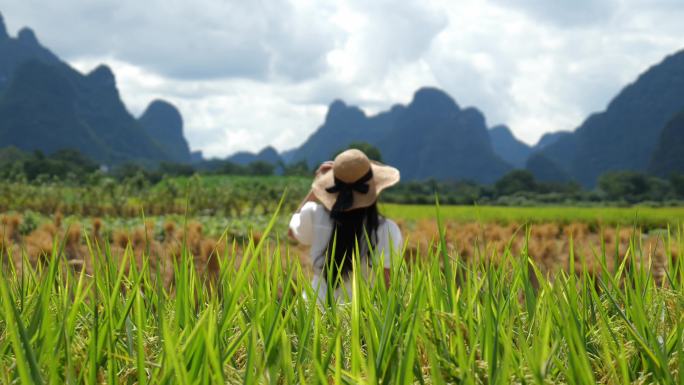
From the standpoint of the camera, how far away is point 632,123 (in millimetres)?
114500

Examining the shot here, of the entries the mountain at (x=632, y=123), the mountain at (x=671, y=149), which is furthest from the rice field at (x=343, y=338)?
the mountain at (x=632, y=123)

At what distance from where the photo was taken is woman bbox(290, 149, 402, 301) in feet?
9.75

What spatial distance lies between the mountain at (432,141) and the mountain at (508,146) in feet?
116

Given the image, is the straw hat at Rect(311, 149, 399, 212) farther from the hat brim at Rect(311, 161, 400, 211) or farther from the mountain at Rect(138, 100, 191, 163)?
the mountain at Rect(138, 100, 191, 163)

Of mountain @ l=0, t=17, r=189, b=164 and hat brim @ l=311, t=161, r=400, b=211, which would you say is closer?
hat brim @ l=311, t=161, r=400, b=211

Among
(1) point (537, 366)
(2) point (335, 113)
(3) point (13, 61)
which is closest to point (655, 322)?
(1) point (537, 366)

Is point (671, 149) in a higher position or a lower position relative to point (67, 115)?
lower

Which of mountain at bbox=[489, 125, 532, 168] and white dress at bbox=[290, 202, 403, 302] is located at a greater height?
mountain at bbox=[489, 125, 532, 168]

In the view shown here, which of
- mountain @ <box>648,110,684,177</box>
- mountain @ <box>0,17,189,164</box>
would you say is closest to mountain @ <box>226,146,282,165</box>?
mountain @ <box>0,17,189,164</box>

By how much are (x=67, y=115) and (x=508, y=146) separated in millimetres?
121053

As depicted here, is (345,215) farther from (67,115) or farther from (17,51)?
(17,51)

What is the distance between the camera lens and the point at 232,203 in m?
15.9

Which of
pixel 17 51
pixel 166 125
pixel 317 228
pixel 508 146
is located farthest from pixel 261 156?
pixel 317 228

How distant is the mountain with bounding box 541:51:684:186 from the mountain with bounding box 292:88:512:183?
2004 centimetres
